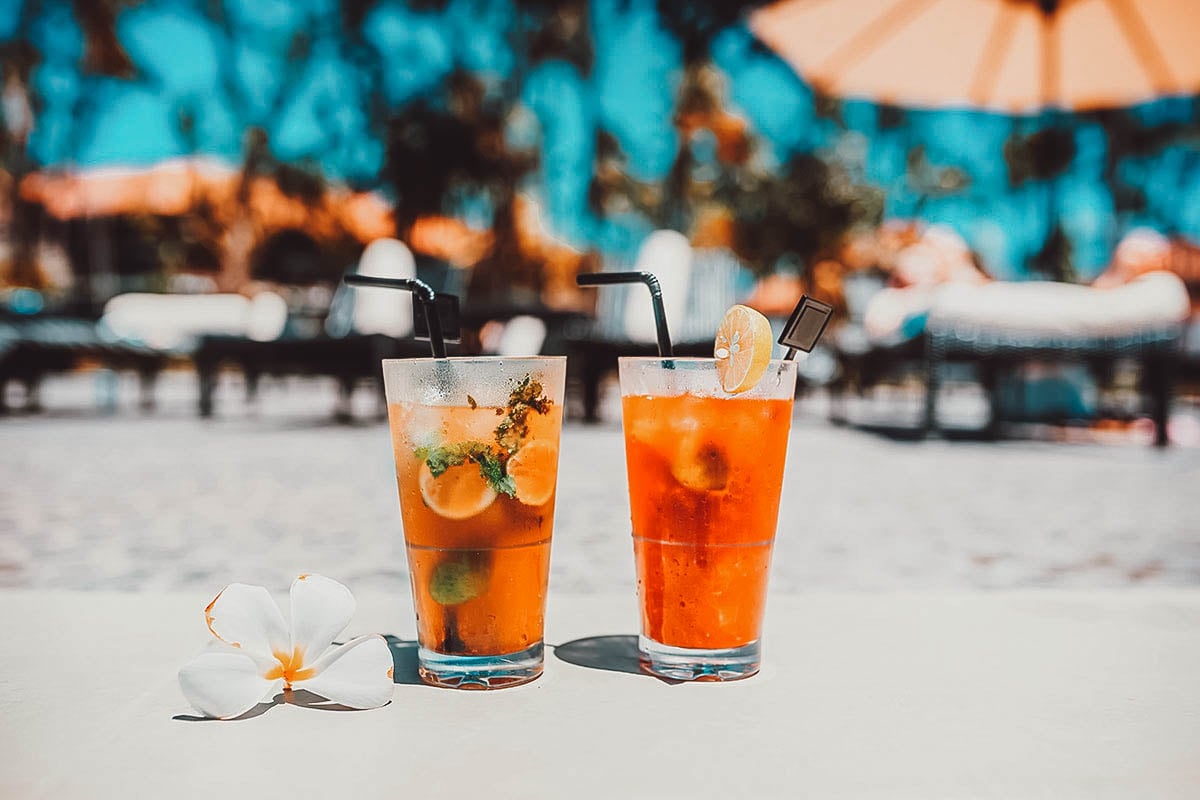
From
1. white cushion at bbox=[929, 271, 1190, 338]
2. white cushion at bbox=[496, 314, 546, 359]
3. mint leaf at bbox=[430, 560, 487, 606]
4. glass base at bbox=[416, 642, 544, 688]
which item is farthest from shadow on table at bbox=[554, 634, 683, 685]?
white cushion at bbox=[496, 314, 546, 359]

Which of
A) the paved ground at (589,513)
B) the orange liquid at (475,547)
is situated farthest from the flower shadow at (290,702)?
the paved ground at (589,513)

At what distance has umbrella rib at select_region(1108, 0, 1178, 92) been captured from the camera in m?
6.54

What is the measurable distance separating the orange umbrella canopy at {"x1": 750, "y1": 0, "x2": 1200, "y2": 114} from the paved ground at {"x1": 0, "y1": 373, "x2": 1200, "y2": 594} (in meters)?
2.43

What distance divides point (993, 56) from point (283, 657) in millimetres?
7300

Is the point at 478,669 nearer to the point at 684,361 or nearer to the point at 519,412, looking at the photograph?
the point at 519,412

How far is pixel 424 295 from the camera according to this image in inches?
44.3

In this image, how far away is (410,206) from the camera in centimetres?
1482

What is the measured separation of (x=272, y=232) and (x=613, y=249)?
9339 millimetres

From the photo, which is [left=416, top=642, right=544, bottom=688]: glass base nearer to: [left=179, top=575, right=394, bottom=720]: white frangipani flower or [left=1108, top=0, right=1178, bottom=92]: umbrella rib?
[left=179, top=575, right=394, bottom=720]: white frangipani flower

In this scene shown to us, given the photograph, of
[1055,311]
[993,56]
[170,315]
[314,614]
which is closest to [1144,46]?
[993,56]

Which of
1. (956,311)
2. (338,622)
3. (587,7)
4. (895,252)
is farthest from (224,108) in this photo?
(338,622)

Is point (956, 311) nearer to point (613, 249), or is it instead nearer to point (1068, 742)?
point (1068, 742)

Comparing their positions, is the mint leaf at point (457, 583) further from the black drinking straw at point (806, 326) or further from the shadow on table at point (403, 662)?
the black drinking straw at point (806, 326)

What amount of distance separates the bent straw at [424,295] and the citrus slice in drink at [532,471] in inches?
5.6
